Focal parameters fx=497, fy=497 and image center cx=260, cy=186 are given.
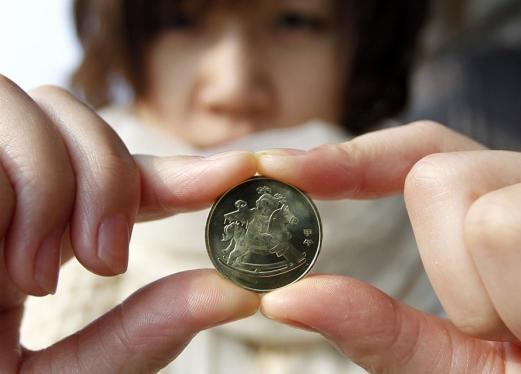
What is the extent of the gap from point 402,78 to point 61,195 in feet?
6.20

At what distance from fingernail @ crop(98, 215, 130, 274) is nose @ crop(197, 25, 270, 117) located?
3.27 ft

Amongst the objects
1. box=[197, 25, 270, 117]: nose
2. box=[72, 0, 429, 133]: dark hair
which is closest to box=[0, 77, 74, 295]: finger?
box=[197, 25, 270, 117]: nose

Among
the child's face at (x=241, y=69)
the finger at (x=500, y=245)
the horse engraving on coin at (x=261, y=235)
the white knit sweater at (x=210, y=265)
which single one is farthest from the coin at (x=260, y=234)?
the child's face at (x=241, y=69)

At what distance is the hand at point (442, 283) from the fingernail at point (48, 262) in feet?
0.94

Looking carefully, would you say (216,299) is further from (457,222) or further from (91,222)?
(457,222)

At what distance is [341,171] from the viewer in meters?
0.79

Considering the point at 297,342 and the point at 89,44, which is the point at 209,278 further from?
the point at 89,44

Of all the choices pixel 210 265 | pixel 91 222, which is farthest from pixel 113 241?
pixel 210 265

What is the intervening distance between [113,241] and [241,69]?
3.44 ft

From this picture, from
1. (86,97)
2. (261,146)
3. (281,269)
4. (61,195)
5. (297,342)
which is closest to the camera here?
(61,195)

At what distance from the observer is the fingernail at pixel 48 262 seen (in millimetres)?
630

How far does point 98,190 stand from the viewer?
66cm

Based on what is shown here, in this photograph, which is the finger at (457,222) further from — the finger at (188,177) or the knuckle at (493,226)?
the finger at (188,177)

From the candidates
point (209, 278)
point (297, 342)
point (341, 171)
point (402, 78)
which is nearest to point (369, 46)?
point (402, 78)
